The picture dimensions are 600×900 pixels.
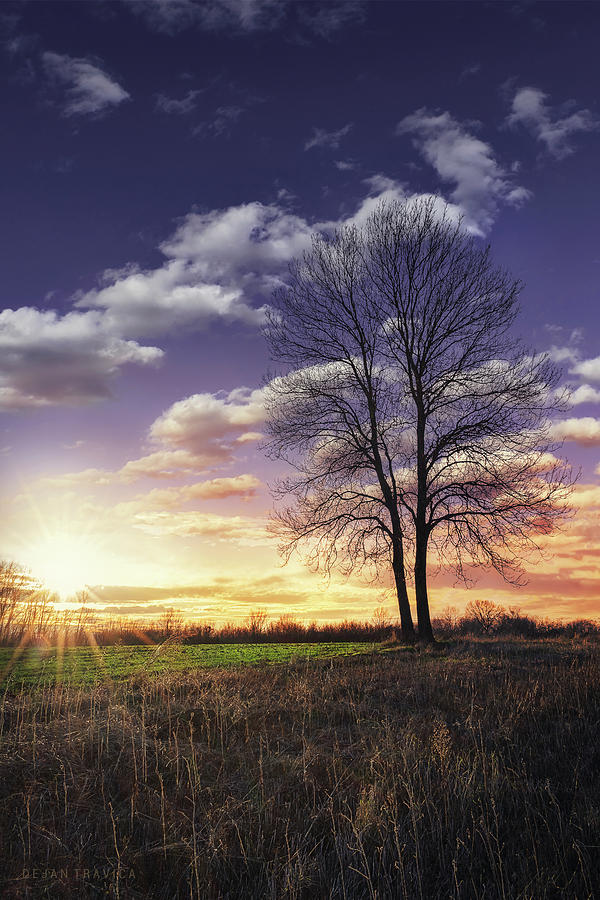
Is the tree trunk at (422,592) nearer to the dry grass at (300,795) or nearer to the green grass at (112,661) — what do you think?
the green grass at (112,661)

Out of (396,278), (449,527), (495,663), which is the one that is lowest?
(495,663)

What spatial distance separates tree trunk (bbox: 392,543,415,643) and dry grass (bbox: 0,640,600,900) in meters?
11.1

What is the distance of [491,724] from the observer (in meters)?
7.68

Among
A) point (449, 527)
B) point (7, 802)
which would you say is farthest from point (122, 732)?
point (449, 527)

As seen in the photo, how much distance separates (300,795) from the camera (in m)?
5.40

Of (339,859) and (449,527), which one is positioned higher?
(449,527)

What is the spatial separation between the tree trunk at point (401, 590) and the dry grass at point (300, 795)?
435 inches

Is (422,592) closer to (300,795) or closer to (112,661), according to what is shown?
(112,661)

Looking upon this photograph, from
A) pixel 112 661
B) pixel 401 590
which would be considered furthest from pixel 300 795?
pixel 401 590

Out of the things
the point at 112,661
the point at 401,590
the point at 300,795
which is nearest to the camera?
the point at 300,795

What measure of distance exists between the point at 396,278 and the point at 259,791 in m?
19.5

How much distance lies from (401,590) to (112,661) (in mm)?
10626

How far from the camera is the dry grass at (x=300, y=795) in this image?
4043mm

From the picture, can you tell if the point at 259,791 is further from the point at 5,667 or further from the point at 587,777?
the point at 5,667
